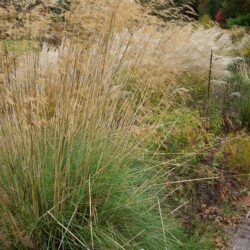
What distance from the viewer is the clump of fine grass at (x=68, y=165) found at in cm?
259

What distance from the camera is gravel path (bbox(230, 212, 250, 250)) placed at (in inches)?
133

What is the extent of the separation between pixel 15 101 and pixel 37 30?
0.50m

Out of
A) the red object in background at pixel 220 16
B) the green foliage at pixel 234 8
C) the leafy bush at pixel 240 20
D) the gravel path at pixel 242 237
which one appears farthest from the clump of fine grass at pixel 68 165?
the red object in background at pixel 220 16

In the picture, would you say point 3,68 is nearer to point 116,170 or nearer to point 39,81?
point 39,81

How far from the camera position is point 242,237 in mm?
3535

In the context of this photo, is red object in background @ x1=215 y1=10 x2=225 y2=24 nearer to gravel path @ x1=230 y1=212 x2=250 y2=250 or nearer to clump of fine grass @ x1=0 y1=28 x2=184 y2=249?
gravel path @ x1=230 y1=212 x2=250 y2=250

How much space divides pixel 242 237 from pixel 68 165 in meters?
1.58

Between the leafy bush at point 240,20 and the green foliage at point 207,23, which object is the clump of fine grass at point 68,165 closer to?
the green foliage at point 207,23

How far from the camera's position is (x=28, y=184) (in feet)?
8.55

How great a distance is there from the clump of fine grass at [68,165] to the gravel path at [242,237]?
662 millimetres

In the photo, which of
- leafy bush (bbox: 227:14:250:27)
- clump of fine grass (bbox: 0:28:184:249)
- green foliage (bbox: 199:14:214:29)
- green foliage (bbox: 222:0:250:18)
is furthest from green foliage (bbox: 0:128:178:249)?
green foliage (bbox: 222:0:250:18)

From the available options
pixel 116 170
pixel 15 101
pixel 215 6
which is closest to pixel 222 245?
pixel 116 170

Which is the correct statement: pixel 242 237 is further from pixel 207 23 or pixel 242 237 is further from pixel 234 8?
pixel 234 8

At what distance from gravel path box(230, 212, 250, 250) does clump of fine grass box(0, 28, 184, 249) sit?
66 cm
